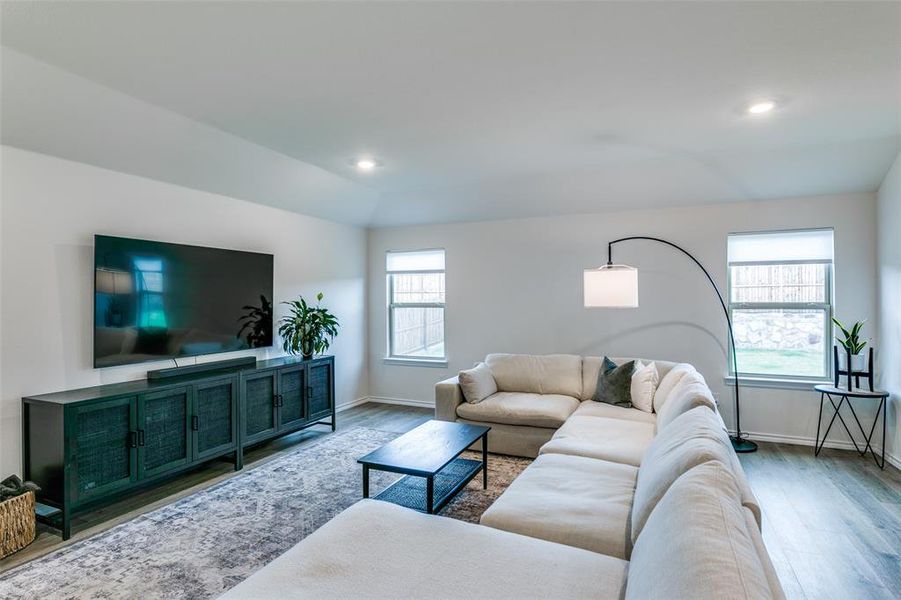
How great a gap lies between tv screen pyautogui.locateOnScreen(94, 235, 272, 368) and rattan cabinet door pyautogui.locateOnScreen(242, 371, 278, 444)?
450mm

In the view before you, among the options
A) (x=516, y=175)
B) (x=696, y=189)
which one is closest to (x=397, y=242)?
(x=516, y=175)

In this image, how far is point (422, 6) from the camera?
75.0 inches

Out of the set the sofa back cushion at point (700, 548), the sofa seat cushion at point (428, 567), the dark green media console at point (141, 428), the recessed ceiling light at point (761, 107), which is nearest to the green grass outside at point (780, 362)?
the recessed ceiling light at point (761, 107)

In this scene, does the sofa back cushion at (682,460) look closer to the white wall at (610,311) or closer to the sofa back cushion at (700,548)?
the sofa back cushion at (700,548)

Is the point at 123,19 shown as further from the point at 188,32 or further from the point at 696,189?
the point at 696,189

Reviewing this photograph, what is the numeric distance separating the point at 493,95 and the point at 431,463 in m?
2.21

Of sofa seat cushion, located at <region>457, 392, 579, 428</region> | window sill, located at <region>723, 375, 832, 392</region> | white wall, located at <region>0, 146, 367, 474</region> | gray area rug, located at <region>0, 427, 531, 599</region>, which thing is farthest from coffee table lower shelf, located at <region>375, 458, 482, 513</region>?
window sill, located at <region>723, 375, 832, 392</region>

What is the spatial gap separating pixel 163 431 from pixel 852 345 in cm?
550

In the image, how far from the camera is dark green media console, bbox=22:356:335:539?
2740mm

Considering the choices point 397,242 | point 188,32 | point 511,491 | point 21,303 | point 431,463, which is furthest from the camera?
point 397,242

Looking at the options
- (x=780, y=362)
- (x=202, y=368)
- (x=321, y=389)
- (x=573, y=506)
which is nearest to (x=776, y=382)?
(x=780, y=362)

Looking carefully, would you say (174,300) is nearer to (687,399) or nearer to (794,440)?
(687,399)

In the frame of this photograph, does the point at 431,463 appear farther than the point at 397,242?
No

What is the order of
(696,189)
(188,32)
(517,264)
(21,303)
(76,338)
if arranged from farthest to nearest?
(517,264) → (696,189) → (76,338) → (21,303) → (188,32)
